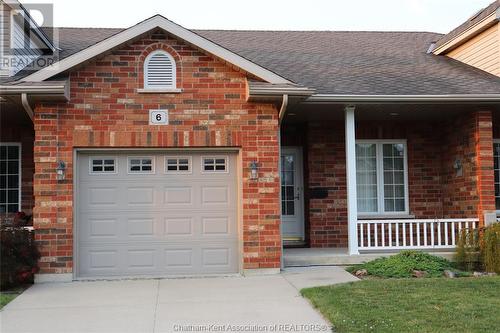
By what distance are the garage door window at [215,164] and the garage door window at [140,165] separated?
96 cm

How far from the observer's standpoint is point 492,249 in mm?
11180

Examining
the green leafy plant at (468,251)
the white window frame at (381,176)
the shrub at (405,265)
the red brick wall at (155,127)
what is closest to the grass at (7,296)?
the red brick wall at (155,127)

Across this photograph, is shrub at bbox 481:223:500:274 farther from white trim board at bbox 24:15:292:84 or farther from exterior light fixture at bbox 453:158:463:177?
white trim board at bbox 24:15:292:84

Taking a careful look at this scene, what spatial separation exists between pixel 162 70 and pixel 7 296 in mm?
4537

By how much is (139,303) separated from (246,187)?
10.4ft

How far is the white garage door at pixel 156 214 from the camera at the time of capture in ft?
35.5

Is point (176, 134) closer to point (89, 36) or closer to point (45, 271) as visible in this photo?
point (45, 271)

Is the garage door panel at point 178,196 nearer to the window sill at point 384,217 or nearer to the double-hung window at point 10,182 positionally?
the double-hung window at point 10,182

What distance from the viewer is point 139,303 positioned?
27.7ft

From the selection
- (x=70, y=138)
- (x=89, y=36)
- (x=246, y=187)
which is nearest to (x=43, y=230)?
(x=70, y=138)

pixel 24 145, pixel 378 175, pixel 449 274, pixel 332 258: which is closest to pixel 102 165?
pixel 24 145

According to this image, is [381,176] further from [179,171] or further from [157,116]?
[157,116]

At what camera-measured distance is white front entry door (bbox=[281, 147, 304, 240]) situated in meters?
14.4

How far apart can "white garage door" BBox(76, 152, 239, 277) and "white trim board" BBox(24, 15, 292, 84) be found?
163cm
